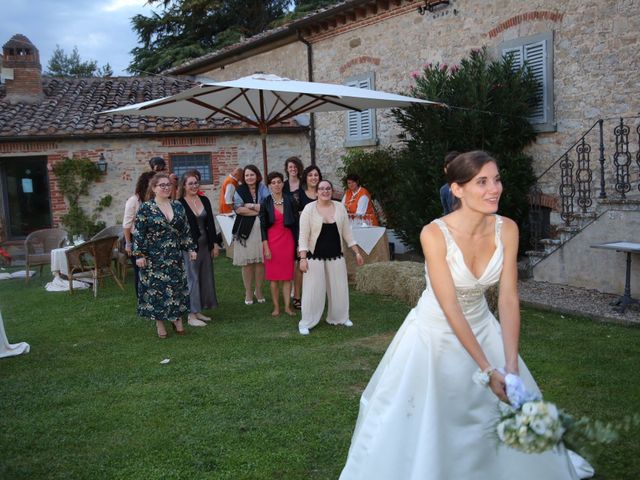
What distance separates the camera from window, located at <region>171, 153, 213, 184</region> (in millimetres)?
16844

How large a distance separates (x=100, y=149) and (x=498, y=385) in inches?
603

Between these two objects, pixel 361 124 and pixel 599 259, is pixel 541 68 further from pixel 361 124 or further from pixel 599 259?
pixel 361 124

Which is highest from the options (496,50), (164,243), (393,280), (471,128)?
(496,50)

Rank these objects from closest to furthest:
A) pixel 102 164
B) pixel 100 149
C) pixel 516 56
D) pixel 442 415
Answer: pixel 442 415
pixel 516 56
pixel 102 164
pixel 100 149

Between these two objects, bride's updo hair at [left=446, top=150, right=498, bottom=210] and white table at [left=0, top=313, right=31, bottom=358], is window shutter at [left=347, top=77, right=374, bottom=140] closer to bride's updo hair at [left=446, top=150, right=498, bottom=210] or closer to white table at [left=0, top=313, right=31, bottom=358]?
white table at [left=0, top=313, right=31, bottom=358]

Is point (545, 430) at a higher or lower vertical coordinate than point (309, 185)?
lower

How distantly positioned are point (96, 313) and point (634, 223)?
716 cm

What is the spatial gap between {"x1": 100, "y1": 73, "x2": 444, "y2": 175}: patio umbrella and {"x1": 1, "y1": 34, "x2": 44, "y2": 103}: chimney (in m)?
10.1

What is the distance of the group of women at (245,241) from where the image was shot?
6961 mm

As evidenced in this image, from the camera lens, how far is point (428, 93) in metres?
10.4

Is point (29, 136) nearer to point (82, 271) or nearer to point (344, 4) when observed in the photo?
point (82, 271)

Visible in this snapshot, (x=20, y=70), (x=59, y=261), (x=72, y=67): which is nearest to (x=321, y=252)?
(x=59, y=261)

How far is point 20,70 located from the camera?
18.1 meters

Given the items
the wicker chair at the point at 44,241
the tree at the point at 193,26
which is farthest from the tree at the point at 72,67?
the wicker chair at the point at 44,241
